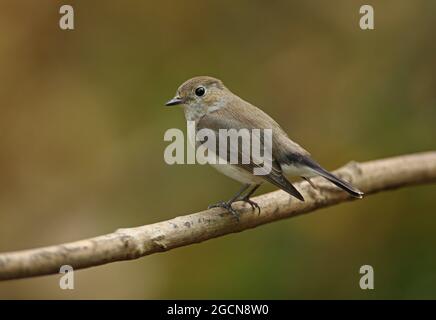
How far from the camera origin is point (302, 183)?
4.50 meters

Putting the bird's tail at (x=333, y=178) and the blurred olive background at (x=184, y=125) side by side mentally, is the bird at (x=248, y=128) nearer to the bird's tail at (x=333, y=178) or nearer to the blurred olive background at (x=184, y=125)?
the bird's tail at (x=333, y=178)

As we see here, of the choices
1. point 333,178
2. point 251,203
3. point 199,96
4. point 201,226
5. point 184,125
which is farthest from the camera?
point 184,125

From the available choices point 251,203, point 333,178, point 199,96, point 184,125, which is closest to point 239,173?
point 251,203

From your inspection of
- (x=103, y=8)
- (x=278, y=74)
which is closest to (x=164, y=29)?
(x=103, y=8)

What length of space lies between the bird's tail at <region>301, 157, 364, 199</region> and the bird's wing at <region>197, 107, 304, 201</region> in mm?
175

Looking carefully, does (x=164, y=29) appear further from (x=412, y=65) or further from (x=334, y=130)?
(x=412, y=65)

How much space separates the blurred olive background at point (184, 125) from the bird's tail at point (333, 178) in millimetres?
1749

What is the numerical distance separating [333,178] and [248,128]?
1.93ft

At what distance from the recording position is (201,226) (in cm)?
350

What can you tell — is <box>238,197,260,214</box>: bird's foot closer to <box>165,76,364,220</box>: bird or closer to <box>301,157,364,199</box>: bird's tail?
<box>165,76,364,220</box>: bird

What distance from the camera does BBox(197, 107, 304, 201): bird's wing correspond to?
3.77 m

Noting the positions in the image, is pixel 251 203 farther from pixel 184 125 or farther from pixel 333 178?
pixel 184 125

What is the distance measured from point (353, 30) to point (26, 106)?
3.12m

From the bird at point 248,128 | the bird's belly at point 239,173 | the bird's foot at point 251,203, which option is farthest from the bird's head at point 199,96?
the bird's foot at point 251,203
